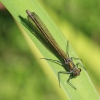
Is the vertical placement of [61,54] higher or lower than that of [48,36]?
lower

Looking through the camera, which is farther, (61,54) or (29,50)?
(29,50)

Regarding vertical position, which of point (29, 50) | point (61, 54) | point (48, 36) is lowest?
point (61, 54)

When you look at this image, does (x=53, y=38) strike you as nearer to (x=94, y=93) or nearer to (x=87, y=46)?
(x=94, y=93)

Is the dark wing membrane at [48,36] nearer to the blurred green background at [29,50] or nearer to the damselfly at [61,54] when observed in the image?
the damselfly at [61,54]

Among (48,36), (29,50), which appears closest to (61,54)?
(48,36)

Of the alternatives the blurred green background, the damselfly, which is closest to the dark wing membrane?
the damselfly

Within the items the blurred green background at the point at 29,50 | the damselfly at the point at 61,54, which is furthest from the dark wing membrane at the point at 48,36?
the blurred green background at the point at 29,50

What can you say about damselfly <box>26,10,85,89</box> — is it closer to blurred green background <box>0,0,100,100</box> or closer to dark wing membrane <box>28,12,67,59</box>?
dark wing membrane <box>28,12,67,59</box>

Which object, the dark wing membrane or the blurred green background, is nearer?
the dark wing membrane

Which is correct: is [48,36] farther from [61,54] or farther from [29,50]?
[29,50]
